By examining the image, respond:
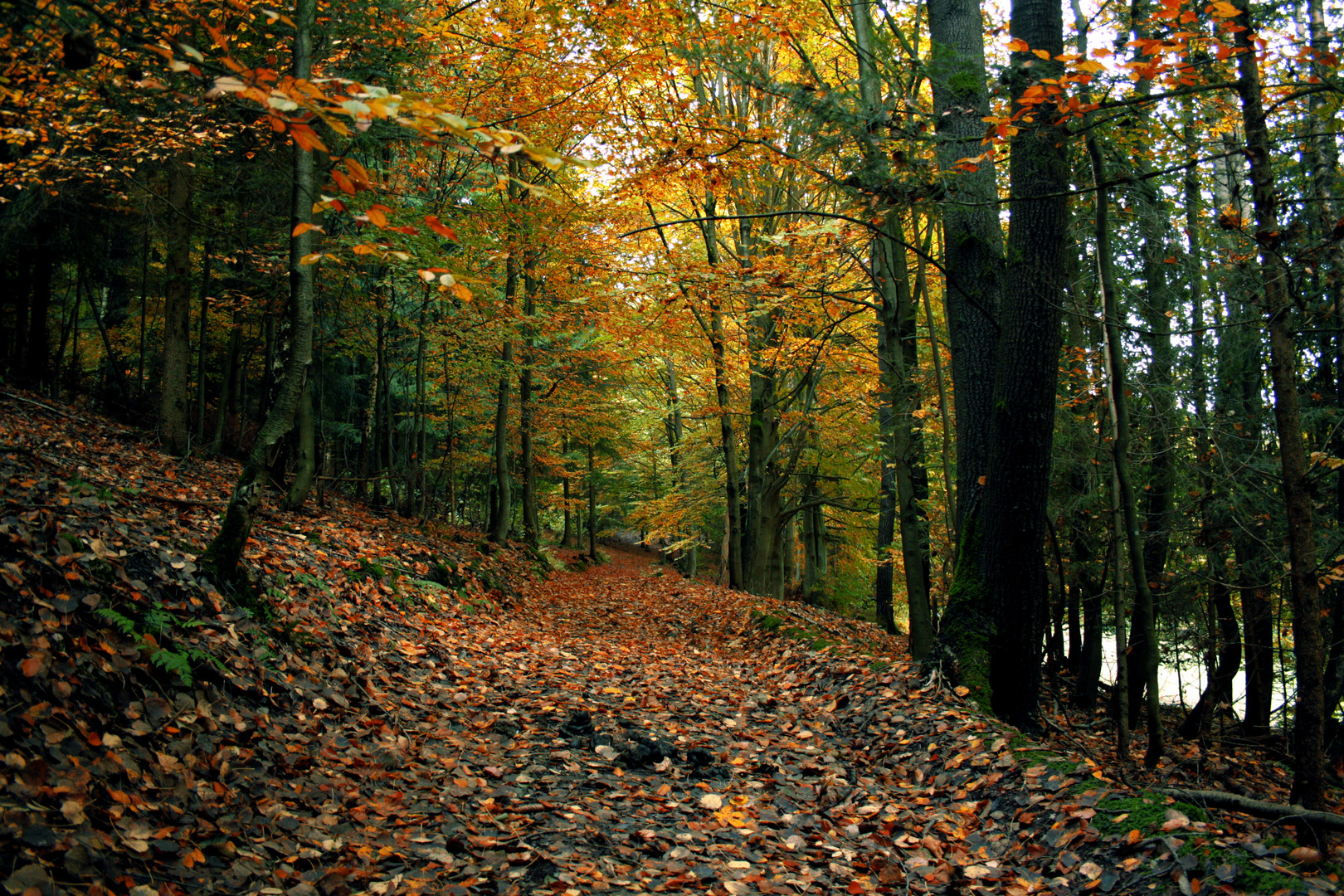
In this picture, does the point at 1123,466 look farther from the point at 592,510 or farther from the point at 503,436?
the point at 592,510

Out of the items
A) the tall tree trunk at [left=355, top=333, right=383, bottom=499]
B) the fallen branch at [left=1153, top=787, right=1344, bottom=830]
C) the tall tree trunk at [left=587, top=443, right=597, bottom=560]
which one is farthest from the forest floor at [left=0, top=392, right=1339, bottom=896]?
the tall tree trunk at [left=587, top=443, right=597, bottom=560]

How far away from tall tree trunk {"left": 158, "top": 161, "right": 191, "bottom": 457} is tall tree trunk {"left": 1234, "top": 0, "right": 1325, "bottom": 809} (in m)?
13.0

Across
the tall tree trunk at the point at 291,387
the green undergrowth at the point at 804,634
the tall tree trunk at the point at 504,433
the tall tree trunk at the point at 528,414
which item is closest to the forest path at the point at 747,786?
the green undergrowth at the point at 804,634

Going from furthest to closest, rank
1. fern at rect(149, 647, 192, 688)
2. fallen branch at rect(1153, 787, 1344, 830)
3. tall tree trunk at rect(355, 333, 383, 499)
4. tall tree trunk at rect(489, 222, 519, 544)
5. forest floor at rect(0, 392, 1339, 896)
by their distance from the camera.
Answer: tall tree trunk at rect(489, 222, 519, 544) → tall tree trunk at rect(355, 333, 383, 499) → fern at rect(149, 647, 192, 688) → fallen branch at rect(1153, 787, 1344, 830) → forest floor at rect(0, 392, 1339, 896)

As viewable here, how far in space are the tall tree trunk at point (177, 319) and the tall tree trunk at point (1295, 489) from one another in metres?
13.0

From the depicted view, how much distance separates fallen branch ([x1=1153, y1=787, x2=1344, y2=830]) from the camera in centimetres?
344

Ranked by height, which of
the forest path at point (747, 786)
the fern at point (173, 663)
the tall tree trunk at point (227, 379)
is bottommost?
the forest path at point (747, 786)

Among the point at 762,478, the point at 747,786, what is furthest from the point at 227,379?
the point at 747,786

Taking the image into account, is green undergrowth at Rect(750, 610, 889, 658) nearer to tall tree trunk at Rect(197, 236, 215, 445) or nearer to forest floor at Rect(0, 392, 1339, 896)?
forest floor at Rect(0, 392, 1339, 896)

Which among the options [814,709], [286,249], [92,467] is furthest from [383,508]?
[814,709]

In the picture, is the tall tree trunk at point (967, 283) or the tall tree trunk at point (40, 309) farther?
the tall tree trunk at point (40, 309)

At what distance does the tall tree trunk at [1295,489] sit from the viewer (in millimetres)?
3826

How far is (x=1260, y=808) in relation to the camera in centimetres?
369

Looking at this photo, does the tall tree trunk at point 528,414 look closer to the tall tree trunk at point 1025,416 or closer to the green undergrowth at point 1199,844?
Result: the tall tree trunk at point 1025,416
